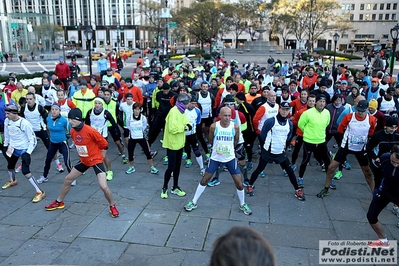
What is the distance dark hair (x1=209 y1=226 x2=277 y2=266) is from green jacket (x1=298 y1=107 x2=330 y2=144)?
563 centimetres

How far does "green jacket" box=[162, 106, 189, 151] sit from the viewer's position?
248 inches

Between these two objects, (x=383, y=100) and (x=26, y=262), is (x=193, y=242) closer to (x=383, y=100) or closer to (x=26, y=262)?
(x=26, y=262)

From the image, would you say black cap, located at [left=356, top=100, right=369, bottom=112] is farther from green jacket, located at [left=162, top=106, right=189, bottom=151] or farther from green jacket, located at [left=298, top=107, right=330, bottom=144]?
green jacket, located at [left=162, top=106, right=189, bottom=151]

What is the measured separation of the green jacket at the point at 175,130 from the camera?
630 centimetres

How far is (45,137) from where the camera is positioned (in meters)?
8.28

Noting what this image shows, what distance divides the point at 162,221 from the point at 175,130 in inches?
62.6

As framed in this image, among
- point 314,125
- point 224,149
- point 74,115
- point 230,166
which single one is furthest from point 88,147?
point 314,125

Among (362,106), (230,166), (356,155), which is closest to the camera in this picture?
(230,166)

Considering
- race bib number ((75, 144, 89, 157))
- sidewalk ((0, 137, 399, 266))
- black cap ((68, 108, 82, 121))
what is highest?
black cap ((68, 108, 82, 121))

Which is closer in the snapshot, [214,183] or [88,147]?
[88,147]

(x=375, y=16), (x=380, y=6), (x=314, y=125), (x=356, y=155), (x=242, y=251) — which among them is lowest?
(x=356, y=155)

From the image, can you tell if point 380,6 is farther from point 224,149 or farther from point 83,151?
point 83,151

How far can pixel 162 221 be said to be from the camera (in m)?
5.83

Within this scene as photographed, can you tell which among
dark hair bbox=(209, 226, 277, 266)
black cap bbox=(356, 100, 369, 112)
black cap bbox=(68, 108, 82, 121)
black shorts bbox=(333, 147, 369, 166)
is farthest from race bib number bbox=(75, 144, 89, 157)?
black cap bbox=(356, 100, 369, 112)
